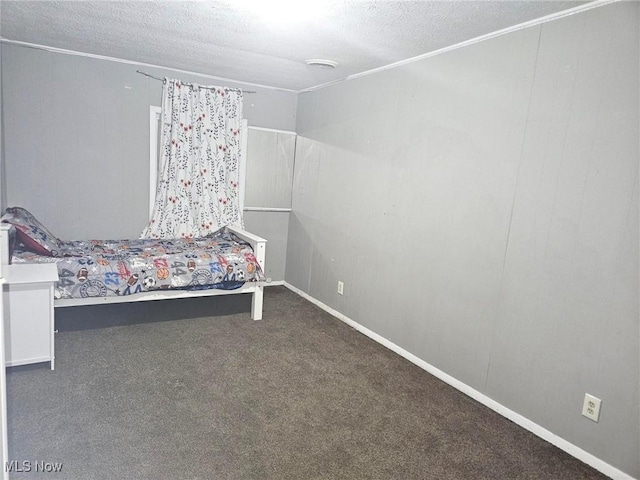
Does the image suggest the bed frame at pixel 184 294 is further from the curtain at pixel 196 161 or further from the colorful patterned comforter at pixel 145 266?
the curtain at pixel 196 161

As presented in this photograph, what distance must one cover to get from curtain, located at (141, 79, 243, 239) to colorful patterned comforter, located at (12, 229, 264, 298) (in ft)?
1.31

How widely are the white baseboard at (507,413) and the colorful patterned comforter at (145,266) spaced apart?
116cm

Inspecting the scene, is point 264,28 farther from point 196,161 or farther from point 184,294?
point 184,294

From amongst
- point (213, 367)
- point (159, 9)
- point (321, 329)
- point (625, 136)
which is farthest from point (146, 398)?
point (625, 136)

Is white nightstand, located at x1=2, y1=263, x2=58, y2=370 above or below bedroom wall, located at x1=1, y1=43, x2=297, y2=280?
below


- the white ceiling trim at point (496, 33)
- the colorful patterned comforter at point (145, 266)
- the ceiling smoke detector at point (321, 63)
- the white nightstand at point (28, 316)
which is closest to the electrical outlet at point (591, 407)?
the white ceiling trim at point (496, 33)

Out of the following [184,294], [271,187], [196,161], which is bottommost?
[184,294]

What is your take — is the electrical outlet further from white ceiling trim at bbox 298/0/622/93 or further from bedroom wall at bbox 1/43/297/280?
bedroom wall at bbox 1/43/297/280

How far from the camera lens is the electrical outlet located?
213cm

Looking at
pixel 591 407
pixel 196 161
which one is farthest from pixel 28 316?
pixel 591 407

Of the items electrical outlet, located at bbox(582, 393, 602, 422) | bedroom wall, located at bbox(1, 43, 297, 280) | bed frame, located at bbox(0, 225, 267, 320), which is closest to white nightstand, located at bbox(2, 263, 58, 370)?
bed frame, located at bbox(0, 225, 267, 320)

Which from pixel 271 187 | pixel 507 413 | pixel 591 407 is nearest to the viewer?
pixel 591 407

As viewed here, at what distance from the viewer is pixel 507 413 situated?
8.40 feet

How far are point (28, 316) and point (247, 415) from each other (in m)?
1.45
